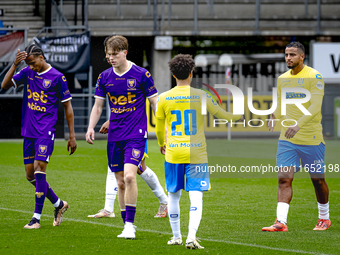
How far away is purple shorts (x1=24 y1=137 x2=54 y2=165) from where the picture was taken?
6.17m

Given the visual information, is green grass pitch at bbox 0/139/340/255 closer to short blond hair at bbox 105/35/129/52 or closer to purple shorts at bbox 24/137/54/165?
purple shorts at bbox 24/137/54/165

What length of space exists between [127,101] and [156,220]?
1.68m

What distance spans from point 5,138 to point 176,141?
46.5ft

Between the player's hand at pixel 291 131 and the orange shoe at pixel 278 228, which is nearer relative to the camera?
the player's hand at pixel 291 131

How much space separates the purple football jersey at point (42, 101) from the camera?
6.22m

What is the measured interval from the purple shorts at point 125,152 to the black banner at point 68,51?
15.5 m

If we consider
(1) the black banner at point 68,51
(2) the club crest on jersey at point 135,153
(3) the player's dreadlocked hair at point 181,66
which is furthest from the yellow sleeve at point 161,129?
(1) the black banner at point 68,51

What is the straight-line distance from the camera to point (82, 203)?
792 centimetres

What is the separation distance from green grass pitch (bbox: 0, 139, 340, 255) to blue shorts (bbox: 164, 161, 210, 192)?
0.57m

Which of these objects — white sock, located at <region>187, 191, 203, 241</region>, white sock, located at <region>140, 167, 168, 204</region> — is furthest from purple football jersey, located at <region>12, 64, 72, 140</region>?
white sock, located at <region>187, 191, 203, 241</region>

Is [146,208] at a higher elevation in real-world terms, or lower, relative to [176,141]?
lower

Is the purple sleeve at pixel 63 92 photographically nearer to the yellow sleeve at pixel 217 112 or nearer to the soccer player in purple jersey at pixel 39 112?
the soccer player in purple jersey at pixel 39 112

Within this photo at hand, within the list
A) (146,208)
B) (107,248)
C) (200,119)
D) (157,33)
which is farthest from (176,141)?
(157,33)

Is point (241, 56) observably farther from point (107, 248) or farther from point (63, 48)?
point (107, 248)
